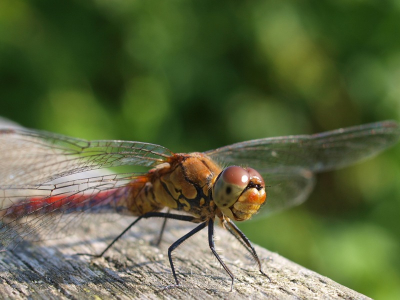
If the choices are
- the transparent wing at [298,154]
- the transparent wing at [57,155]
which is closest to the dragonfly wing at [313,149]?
the transparent wing at [298,154]

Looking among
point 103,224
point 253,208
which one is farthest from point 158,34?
point 253,208

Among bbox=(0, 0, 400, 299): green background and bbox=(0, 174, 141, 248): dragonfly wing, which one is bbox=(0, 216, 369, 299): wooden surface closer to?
bbox=(0, 174, 141, 248): dragonfly wing

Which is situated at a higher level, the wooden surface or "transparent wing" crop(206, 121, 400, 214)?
"transparent wing" crop(206, 121, 400, 214)

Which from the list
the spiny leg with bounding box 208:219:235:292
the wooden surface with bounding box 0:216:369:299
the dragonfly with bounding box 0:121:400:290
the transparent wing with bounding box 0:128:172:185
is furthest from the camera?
the transparent wing with bounding box 0:128:172:185

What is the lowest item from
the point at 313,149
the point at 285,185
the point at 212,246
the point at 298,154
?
the point at 212,246

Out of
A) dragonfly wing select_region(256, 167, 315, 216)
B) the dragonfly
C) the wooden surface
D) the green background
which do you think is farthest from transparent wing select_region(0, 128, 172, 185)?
the green background

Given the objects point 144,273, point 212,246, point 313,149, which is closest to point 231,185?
point 212,246

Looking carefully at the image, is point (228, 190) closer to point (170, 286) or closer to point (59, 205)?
point (170, 286)
